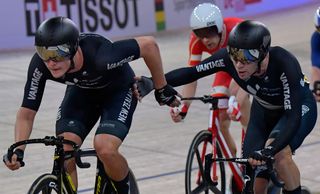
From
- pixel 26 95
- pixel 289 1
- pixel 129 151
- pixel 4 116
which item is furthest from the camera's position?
pixel 289 1

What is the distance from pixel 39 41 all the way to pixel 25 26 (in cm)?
856

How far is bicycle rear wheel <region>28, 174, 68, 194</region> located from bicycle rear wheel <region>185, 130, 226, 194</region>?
4.55 feet

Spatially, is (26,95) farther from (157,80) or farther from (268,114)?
(268,114)

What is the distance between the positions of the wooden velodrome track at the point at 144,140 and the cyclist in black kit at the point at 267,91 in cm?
141

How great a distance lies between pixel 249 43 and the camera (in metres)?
4.05

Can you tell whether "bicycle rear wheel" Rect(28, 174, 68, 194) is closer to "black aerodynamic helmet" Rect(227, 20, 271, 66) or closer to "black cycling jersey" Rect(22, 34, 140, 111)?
"black cycling jersey" Rect(22, 34, 140, 111)

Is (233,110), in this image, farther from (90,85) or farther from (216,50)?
(90,85)

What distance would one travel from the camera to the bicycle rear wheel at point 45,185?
3.74m

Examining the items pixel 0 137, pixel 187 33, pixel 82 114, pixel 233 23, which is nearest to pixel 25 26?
pixel 187 33

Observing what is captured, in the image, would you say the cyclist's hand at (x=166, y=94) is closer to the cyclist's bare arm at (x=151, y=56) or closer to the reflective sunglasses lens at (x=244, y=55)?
the cyclist's bare arm at (x=151, y=56)

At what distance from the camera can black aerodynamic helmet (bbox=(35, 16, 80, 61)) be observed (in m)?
3.86

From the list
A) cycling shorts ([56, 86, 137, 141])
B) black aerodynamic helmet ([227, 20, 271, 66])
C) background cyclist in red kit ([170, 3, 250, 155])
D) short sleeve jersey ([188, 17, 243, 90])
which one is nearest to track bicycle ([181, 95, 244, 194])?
background cyclist in red kit ([170, 3, 250, 155])

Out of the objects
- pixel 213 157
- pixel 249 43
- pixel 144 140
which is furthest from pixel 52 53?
pixel 144 140

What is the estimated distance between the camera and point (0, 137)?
24.7ft
